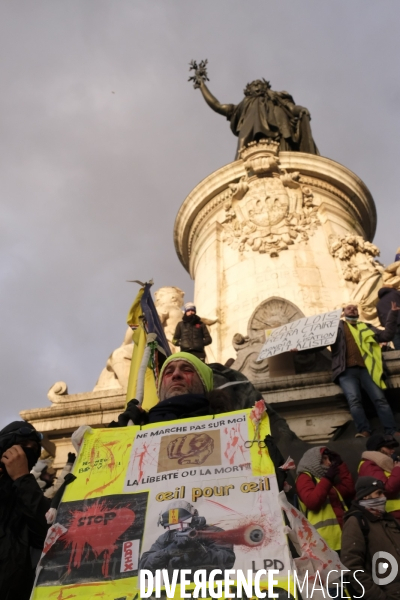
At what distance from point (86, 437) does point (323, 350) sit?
4885 mm

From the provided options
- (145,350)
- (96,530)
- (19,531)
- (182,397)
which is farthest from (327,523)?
(145,350)

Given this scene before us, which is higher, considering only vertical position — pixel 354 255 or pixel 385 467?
pixel 354 255

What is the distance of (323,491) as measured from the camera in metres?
3.91

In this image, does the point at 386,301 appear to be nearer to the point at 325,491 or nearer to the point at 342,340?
the point at 342,340

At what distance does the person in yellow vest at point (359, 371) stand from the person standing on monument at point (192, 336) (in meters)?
2.10

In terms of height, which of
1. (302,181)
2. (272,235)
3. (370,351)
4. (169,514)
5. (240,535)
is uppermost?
(302,181)

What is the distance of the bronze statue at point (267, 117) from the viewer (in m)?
15.5

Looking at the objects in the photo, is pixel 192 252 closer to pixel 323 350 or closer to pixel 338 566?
pixel 323 350

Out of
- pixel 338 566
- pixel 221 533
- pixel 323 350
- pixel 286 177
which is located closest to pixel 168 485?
pixel 221 533

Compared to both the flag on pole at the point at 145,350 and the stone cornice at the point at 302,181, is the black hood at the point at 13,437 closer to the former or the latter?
the flag on pole at the point at 145,350

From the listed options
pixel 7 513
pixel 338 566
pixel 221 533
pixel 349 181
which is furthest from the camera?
pixel 349 181

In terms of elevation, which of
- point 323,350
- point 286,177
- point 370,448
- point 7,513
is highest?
point 286,177

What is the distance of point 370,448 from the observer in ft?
15.1

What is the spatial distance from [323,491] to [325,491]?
2 centimetres
